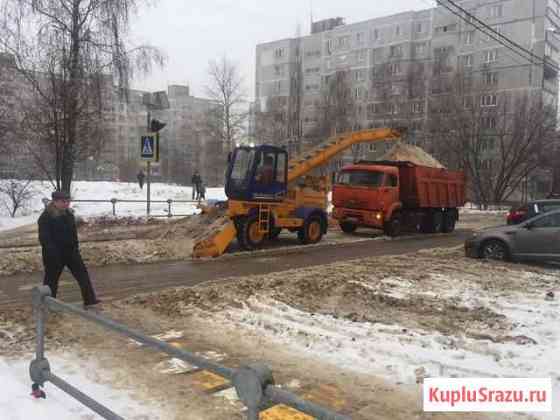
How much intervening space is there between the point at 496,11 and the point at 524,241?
5872 centimetres

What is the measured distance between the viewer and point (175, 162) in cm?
8325

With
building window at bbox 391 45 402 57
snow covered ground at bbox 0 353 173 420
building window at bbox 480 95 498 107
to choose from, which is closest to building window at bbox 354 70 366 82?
building window at bbox 391 45 402 57

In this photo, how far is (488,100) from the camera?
5169 cm

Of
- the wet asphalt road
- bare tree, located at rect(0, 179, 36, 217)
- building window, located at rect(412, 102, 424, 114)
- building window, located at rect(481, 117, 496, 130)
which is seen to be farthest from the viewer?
building window, located at rect(412, 102, 424, 114)

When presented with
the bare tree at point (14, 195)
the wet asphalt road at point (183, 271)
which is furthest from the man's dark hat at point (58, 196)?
the bare tree at point (14, 195)

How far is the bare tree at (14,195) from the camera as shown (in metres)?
21.8

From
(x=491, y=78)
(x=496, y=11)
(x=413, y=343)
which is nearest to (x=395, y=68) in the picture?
(x=491, y=78)

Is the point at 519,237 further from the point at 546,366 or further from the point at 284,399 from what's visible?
the point at 284,399

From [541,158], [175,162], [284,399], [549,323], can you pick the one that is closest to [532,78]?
[541,158]

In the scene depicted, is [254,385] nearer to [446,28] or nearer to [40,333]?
[40,333]

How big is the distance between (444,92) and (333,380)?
1976 inches

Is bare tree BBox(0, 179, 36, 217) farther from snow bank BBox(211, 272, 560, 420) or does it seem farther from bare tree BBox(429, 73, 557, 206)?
bare tree BBox(429, 73, 557, 206)

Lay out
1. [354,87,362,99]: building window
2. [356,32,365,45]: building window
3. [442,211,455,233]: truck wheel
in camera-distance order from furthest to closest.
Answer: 1. [356,32,365,45]: building window
2. [354,87,362,99]: building window
3. [442,211,455,233]: truck wheel

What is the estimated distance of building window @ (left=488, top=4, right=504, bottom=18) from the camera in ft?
203
